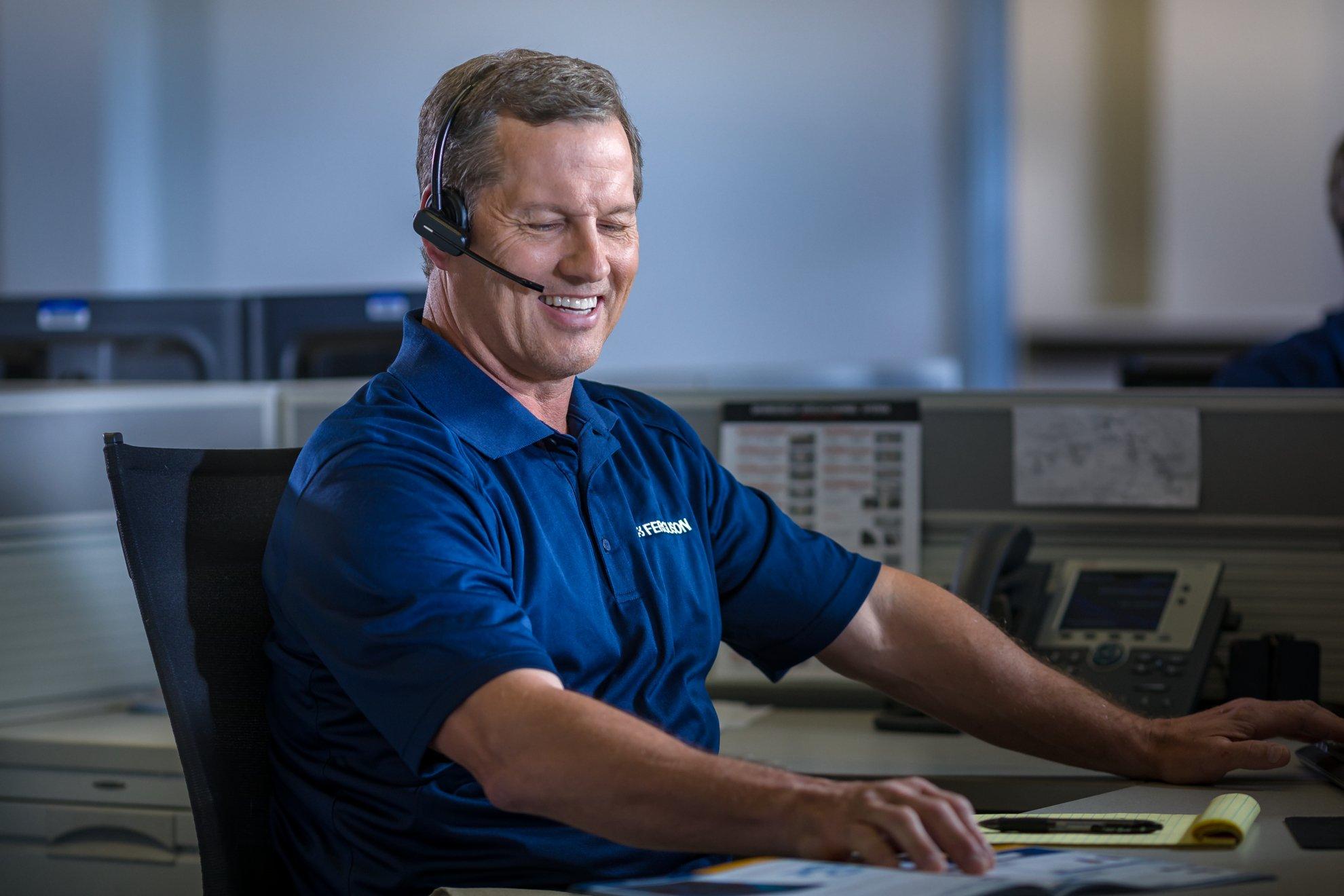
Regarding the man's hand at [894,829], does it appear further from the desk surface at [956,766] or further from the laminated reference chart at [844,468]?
the laminated reference chart at [844,468]

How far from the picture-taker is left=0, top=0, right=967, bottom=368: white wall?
180 inches

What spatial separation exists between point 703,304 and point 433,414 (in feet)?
11.7

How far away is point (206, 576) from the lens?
1.16 meters

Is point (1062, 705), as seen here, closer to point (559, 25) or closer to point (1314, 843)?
point (1314, 843)

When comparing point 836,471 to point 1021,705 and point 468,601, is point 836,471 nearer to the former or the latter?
Answer: point 1021,705

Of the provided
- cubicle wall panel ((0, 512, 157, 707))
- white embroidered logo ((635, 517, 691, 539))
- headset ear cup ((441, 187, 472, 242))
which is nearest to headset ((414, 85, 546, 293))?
headset ear cup ((441, 187, 472, 242))

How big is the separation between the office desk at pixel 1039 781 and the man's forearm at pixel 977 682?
0.05 m

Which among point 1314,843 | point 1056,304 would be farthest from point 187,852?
point 1056,304

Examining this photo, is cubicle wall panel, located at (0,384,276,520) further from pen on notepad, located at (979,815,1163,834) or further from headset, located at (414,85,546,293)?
pen on notepad, located at (979,815,1163,834)

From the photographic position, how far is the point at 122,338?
223 cm

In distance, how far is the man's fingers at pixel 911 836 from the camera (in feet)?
2.56

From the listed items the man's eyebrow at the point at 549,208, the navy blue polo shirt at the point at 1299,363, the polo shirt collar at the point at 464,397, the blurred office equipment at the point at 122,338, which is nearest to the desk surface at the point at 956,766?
the polo shirt collar at the point at 464,397

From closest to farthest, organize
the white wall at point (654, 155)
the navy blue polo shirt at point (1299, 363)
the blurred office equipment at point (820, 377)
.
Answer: the navy blue polo shirt at point (1299, 363), the blurred office equipment at point (820, 377), the white wall at point (654, 155)

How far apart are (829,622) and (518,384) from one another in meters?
0.37
